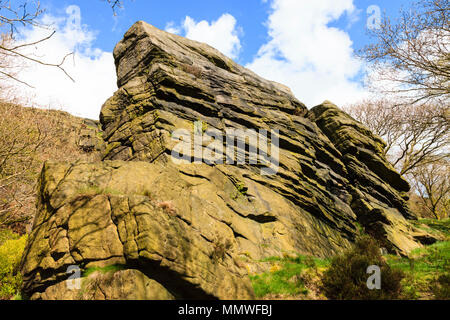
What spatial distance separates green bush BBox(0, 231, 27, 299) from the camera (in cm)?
780

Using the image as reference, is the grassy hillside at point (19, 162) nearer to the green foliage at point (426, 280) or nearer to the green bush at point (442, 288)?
the green foliage at point (426, 280)

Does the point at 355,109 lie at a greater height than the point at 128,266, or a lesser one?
greater

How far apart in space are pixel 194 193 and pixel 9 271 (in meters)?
6.56

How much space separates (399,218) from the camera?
1744 cm

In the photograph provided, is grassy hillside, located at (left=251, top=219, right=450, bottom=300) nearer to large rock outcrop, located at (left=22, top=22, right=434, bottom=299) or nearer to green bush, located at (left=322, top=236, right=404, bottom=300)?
green bush, located at (left=322, top=236, right=404, bottom=300)

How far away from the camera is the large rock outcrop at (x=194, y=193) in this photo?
17.5 feet

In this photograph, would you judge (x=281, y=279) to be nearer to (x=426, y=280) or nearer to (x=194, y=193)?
(x=194, y=193)

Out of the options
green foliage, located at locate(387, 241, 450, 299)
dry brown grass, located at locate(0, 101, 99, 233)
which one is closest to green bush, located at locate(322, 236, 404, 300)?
green foliage, located at locate(387, 241, 450, 299)

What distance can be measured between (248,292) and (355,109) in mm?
34467

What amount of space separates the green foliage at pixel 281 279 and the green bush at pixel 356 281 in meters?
0.67
